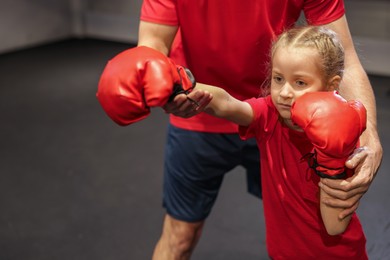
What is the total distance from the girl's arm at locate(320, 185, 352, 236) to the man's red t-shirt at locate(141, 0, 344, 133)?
1.35 ft

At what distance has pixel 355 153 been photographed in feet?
3.69

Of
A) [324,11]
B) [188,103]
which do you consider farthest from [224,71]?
[188,103]

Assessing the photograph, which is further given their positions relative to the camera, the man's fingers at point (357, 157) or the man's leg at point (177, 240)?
the man's leg at point (177, 240)

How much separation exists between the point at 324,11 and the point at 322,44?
0.26 m

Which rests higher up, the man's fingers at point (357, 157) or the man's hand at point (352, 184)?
the man's fingers at point (357, 157)

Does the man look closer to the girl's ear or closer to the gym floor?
the girl's ear

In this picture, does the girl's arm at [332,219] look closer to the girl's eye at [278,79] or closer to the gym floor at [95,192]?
the girl's eye at [278,79]

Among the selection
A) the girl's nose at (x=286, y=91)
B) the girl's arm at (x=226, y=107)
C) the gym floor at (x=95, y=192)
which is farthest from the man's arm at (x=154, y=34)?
the gym floor at (x=95, y=192)

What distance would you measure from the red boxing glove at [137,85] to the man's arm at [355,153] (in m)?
0.37

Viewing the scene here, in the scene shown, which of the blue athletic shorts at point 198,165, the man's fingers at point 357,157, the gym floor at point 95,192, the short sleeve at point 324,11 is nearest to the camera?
the man's fingers at point 357,157

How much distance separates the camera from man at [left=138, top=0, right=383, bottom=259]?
1.25 meters

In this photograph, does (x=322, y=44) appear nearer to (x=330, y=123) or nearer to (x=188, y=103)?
(x=330, y=123)

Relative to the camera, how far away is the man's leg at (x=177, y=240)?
1.68 m

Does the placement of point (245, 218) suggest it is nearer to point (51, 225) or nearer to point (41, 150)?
point (51, 225)
